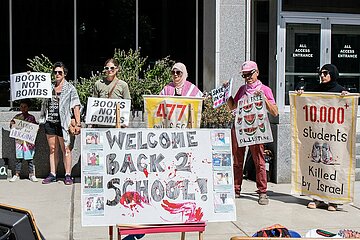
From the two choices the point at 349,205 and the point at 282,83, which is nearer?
the point at 349,205

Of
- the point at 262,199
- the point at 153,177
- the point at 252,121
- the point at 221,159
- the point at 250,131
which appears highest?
the point at 252,121

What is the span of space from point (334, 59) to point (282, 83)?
4.09ft

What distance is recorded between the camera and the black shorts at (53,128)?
9.16 m

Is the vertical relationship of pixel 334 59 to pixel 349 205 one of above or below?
above

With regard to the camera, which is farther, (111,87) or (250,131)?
(111,87)

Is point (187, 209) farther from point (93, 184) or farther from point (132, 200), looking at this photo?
point (93, 184)

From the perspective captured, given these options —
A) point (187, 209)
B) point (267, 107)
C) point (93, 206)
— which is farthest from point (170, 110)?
point (93, 206)

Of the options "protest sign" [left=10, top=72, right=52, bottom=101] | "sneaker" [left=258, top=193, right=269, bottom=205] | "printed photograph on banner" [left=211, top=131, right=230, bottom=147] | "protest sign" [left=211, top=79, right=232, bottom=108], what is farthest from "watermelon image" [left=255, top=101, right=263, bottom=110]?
"protest sign" [left=10, top=72, right=52, bottom=101]

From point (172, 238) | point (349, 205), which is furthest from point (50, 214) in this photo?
point (349, 205)

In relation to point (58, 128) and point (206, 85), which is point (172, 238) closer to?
point (58, 128)

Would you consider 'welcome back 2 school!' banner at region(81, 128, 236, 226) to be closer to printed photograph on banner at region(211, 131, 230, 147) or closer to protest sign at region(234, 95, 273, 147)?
printed photograph on banner at region(211, 131, 230, 147)

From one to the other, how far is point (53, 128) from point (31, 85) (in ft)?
2.53

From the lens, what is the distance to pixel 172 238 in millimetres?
6344

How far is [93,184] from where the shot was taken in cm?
481
